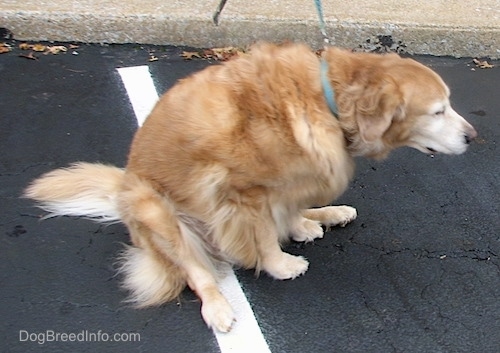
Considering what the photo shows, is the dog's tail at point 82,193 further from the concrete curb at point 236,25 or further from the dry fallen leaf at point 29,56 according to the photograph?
the concrete curb at point 236,25

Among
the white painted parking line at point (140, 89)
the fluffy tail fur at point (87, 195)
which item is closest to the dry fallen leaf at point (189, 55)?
the white painted parking line at point (140, 89)

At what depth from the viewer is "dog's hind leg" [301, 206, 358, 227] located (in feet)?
11.0

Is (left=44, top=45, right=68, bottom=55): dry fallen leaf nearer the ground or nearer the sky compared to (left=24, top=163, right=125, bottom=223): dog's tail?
nearer the sky

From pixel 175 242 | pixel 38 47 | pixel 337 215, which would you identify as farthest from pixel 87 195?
pixel 38 47

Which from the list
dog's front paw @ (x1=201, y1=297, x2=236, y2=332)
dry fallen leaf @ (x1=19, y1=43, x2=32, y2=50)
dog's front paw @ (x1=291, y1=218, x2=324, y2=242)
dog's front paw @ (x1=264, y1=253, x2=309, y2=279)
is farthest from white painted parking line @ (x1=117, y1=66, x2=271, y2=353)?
dry fallen leaf @ (x1=19, y1=43, x2=32, y2=50)

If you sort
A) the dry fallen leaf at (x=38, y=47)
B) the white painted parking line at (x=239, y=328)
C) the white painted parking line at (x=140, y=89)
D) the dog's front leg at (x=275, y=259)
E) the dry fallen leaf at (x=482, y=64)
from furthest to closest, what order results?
1. the dry fallen leaf at (x=482, y=64)
2. the dry fallen leaf at (x=38, y=47)
3. the white painted parking line at (x=140, y=89)
4. the dog's front leg at (x=275, y=259)
5. the white painted parking line at (x=239, y=328)

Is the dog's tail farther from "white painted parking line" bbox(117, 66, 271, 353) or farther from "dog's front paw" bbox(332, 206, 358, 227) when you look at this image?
"dog's front paw" bbox(332, 206, 358, 227)

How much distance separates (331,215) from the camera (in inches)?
132

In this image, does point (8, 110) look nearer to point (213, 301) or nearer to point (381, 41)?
point (213, 301)

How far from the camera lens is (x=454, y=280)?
3082 mm

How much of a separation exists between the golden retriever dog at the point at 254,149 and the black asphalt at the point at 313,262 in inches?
6.4

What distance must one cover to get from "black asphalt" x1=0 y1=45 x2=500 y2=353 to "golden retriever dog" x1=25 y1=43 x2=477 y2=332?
16cm

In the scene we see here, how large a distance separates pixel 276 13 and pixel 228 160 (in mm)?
2882

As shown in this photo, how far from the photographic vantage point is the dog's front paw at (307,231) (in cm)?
326
